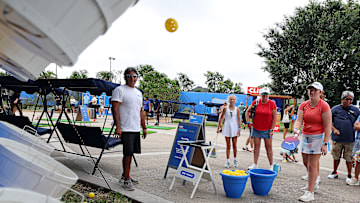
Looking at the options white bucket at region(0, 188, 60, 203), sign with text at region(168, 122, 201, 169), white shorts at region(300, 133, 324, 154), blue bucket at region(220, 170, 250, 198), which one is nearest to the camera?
white bucket at region(0, 188, 60, 203)

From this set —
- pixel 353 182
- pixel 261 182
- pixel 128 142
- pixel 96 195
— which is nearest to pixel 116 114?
pixel 128 142

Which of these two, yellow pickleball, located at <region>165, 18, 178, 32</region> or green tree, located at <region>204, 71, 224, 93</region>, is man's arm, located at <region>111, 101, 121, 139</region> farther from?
green tree, located at <region>204, 71, 224, 93</region>

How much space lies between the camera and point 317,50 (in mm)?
21516

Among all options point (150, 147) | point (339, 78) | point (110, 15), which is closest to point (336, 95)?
point (339, 78)

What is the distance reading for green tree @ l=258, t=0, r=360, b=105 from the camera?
2086 cm

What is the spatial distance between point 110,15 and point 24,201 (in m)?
0.99

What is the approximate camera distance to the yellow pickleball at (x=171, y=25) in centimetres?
322

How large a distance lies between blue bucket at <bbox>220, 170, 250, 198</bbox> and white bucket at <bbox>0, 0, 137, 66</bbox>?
371cm

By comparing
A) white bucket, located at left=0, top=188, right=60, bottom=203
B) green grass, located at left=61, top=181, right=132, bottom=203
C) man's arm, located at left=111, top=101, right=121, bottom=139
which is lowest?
green grass, located at left=61, top=181, right=132, bottom=203

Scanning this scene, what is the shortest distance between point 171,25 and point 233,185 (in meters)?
2.70

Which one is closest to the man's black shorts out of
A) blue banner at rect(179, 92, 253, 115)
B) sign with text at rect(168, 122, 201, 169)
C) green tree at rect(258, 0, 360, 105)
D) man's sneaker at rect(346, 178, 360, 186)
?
sign with text at rect(168, 122, 201, 169)

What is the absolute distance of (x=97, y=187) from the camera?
4477 millimetres

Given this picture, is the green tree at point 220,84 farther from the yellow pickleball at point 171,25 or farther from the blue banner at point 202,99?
the yellow pickleball at point 171,25

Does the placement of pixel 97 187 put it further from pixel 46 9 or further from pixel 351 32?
pixel 351 32
